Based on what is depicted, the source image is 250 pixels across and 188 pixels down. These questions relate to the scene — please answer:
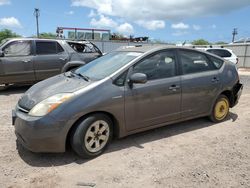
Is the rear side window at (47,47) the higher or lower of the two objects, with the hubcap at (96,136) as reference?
higher

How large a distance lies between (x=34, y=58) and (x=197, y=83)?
578 cm

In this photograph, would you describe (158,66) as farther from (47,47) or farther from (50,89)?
(47,47)

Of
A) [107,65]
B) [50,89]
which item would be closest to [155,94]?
[107,65]

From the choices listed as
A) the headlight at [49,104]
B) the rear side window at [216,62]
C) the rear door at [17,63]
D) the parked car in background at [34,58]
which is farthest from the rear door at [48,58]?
the headlight at [49,104]

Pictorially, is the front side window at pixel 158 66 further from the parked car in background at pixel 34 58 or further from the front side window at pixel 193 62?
the parked car in background at pixel 34 58

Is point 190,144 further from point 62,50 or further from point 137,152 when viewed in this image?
point 62,50

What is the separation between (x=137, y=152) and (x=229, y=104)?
273 cm

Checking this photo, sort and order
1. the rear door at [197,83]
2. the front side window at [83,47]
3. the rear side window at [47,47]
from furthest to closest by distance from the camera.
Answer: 1. the front side window at [83,47]
2. the rear side window at [47,47]
3. the rear door at [197,83]

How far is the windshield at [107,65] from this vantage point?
13.8 feet

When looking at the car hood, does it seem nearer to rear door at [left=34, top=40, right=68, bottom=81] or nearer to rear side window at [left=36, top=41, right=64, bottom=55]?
rear door at [left=34, top=40, right=68, bottom=81]

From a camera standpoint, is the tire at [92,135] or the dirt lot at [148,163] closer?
the dirt lot at [148,163]

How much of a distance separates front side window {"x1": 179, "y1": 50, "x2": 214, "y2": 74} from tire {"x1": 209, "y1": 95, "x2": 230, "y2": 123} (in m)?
0.71

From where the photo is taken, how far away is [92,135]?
3.78 meters

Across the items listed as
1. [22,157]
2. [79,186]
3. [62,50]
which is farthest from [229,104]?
[62,50]
